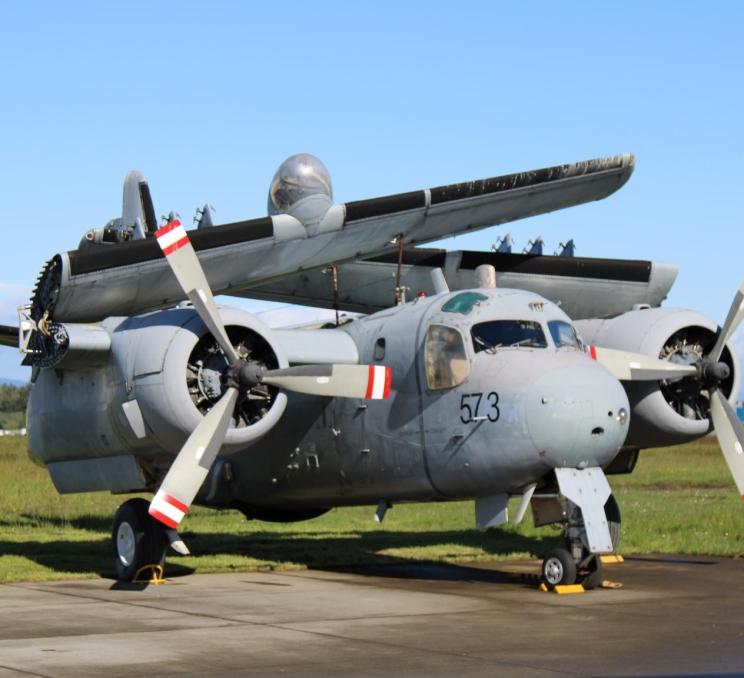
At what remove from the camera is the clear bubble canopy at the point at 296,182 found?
1838cm

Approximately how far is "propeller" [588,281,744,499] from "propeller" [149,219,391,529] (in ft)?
10.2

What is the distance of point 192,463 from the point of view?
1545 centimetres

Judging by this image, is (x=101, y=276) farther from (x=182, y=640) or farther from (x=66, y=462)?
(x=182, y=640)

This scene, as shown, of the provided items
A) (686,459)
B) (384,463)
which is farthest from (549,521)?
(686,459)

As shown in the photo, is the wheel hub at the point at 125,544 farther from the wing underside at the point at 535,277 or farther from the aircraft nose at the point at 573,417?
the aircraft nose at the point at 573,417

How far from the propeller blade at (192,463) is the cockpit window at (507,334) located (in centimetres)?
298

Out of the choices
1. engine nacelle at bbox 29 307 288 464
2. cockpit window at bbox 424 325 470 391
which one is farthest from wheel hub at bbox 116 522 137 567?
cockpit window at bbox 424 325 470 391

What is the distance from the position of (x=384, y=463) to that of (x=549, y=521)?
7.17 ft

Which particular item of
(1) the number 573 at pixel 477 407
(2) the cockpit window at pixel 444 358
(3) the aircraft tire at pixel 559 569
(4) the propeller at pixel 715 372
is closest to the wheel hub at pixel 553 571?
(3) the aircraft tire at pixel 559 569

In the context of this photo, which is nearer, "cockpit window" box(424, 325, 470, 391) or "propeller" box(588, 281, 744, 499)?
"cockpit window" box(424, 325, 470, 391)

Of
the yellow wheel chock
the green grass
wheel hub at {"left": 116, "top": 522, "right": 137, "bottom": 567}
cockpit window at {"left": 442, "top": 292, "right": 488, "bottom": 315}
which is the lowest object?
the green grass

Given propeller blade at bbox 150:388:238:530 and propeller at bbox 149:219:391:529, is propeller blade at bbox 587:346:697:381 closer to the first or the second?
propeller at bbox 149:219:391:529

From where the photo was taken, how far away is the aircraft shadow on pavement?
17.8m

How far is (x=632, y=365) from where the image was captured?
17.1 meters
